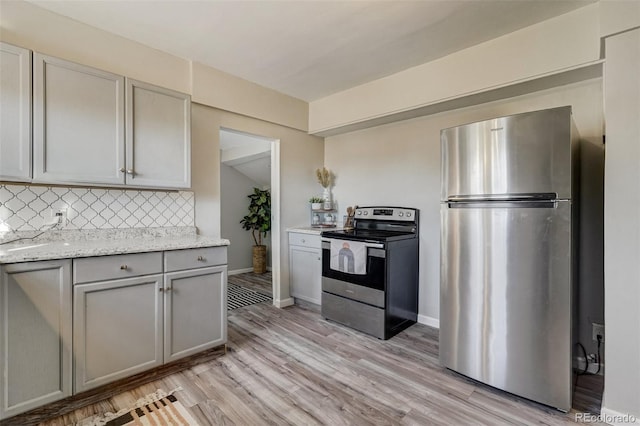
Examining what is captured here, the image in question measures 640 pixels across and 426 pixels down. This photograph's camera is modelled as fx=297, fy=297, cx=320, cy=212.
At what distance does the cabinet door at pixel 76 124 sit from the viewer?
184 centimetres

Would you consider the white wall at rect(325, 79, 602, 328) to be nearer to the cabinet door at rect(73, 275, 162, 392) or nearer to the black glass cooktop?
the black glass cooktop

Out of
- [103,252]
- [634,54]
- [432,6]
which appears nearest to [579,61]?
[634,54]

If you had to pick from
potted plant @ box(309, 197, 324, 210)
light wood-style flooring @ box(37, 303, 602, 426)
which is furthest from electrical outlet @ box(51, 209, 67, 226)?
potted plant @ box(309, 197, 324, 210)

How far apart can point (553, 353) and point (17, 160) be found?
334 cm

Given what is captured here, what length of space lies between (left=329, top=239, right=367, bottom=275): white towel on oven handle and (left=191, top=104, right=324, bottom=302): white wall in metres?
0.83

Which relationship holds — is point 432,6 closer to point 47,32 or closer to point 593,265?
point 593,265

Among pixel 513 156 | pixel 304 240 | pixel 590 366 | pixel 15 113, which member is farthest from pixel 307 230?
pixel 590 366

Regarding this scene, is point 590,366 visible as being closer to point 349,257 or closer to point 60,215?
point 349,257

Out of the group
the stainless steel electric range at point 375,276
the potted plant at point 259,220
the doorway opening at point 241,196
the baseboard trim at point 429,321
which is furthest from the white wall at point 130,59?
the baseboard trim at point 429,321

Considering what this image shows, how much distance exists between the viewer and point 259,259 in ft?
18.0

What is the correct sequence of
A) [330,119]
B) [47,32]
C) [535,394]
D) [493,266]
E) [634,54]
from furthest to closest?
1. [330,119]
2. [47,32]
3. [493,266]
4. [535,394]
5. [634,54]

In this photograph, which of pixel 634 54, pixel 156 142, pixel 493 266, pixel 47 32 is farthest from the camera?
pixel 156 142

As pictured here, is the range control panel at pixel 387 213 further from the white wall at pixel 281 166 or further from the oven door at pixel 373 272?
the white wall at pixel 281 166

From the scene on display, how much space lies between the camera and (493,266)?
1883 mm
